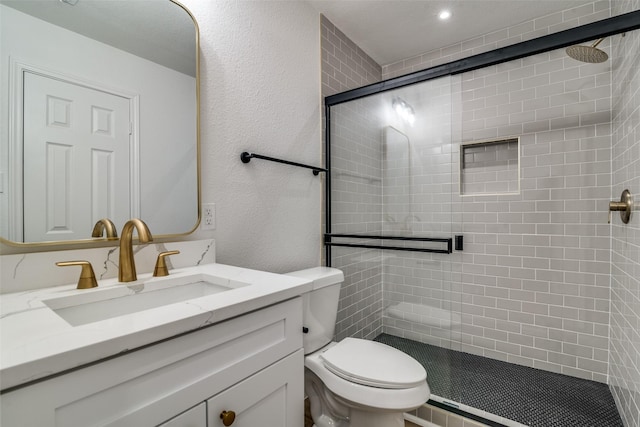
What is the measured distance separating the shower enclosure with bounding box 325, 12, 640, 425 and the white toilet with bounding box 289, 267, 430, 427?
0.46 meters

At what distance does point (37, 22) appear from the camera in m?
0.95

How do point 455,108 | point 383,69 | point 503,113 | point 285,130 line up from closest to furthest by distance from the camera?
point 455,108, point 285,130, point 503,113, point 383,69

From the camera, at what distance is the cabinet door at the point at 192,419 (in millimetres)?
683

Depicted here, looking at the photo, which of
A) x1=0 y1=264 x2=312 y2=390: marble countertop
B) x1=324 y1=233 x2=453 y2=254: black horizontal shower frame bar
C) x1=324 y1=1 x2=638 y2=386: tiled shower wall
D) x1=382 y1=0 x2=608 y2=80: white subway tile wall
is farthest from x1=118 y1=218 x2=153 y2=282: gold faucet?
x1=382 y1=0 x2=608 y2=80: white subway tile wall

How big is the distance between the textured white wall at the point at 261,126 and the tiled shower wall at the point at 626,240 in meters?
1.65

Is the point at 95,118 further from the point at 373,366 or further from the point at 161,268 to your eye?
the point at 373,366

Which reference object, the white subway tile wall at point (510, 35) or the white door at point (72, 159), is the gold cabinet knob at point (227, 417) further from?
the white subway tile wall at point (510, 35)

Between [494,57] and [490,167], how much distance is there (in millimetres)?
1078

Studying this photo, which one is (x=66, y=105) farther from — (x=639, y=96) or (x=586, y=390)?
(x=586, y=390)

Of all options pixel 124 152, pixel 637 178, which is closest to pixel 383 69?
pixel 637 178

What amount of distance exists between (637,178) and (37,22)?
7.99 feet

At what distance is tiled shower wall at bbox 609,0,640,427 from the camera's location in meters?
1.44

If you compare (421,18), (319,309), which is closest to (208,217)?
(319,309)

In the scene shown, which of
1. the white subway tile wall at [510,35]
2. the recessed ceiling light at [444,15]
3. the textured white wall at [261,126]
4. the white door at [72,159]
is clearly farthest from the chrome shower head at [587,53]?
the white door at [72,159]
